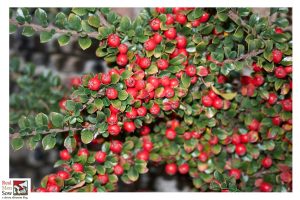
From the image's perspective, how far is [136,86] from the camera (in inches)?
64.5

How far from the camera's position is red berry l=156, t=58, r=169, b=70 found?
67.7 inches

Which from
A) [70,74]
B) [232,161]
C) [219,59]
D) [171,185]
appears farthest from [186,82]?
[70,74]

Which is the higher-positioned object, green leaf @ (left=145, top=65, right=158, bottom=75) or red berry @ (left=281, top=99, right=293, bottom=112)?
green leaf @ (left=145, top=65, right=158, bottom=75)

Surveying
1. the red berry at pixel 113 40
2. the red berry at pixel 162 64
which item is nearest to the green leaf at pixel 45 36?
the red berry at pixel 113 40

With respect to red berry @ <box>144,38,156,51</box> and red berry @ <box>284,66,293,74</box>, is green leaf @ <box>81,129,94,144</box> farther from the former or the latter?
red berry @ <box>284,66,293,74</box>

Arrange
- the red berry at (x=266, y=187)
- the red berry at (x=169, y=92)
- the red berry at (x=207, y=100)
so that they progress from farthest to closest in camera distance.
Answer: the red berry at (x=266, y=187) → the red berry at (x=207, y=100) → the red berry at (x=169, y=92)

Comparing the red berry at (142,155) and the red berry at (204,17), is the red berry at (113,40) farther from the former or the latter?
the red berry at (142,155)

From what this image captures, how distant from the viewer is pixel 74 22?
1.76 metres

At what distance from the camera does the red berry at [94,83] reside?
1577mm

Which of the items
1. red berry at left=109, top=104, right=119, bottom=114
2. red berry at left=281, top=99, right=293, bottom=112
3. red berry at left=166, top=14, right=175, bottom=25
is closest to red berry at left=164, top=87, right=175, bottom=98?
red berry at left=109, top=104, right=119, bottom=114

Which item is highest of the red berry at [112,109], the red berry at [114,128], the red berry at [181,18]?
the red berry at [181,18]

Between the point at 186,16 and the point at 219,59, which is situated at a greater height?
the point at 186,16

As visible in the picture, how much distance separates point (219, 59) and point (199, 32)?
165 mm
